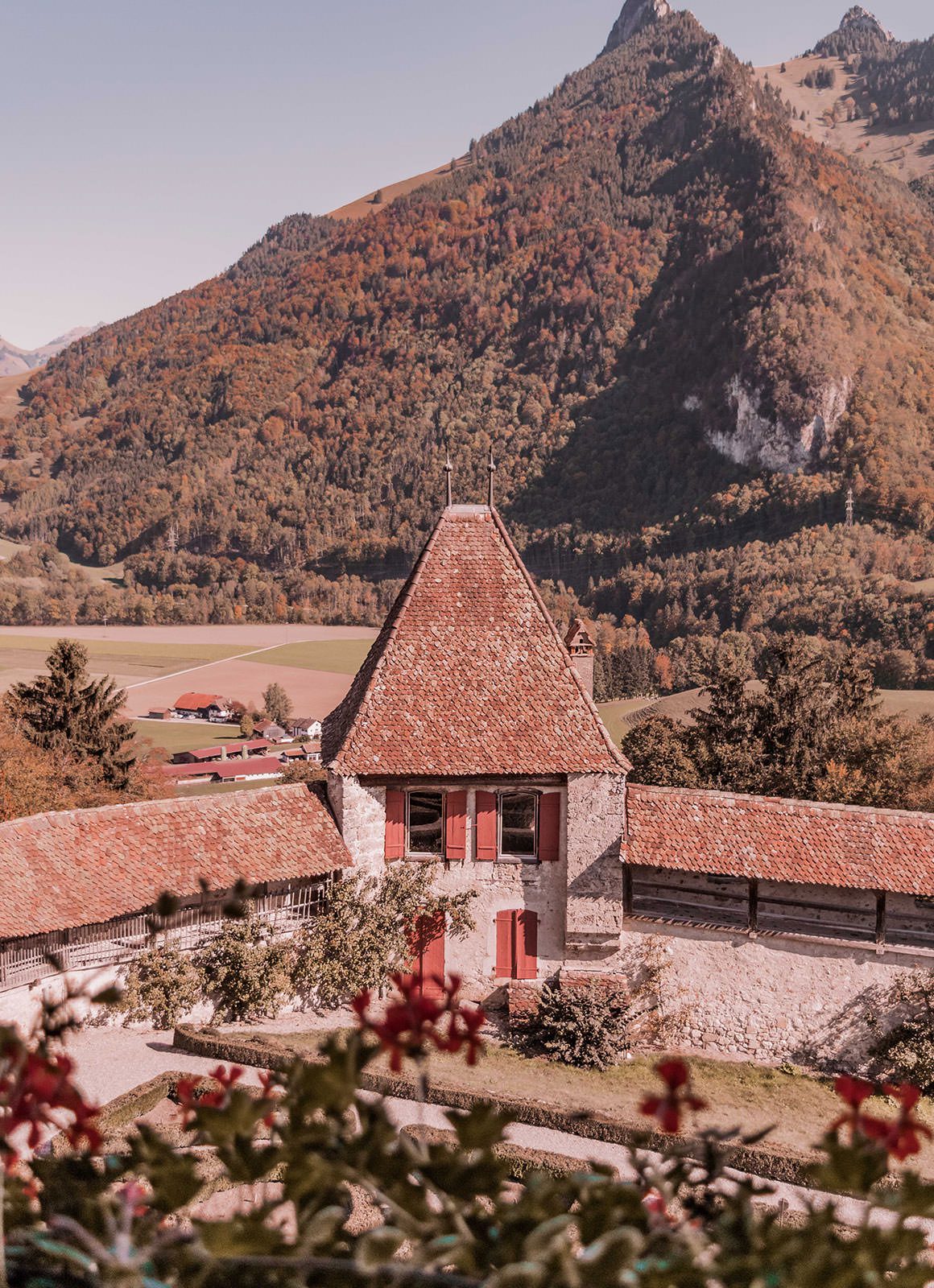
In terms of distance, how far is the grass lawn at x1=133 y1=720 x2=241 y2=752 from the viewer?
70.6 meters

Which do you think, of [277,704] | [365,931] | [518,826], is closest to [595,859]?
[518,826]

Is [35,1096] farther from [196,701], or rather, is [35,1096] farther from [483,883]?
[196,701]

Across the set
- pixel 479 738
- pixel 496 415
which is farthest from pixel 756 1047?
pixel 496 415

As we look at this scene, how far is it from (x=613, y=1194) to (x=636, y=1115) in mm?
12988

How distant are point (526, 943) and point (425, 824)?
118 inches

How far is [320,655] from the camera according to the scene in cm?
10294

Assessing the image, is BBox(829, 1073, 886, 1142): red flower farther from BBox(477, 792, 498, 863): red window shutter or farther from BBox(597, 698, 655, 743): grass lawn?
BBox(597, 698, 655, 743): grass lawn

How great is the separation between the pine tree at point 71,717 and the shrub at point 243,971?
67.5 feet

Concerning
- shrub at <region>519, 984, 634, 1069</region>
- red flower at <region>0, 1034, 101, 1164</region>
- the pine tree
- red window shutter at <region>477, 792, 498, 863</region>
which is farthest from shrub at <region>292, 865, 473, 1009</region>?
the pine tree

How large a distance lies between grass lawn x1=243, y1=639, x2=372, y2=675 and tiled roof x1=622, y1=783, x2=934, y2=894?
75.7 m

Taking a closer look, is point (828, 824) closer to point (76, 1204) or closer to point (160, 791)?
point (76, 1204)

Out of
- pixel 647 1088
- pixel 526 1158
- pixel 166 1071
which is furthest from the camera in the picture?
pixel 647 1088

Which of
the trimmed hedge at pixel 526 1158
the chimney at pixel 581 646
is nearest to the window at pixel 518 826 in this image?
the trimmed hedge at pixel 526 1158

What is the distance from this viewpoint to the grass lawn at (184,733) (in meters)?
70.6
